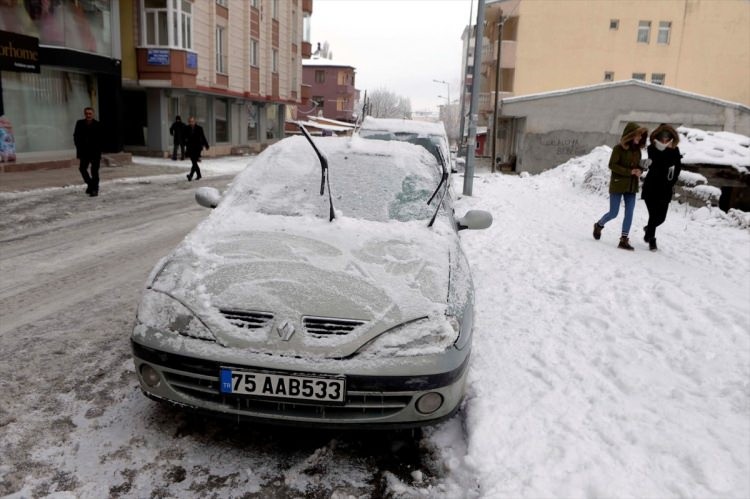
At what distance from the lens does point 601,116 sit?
93.4 feet

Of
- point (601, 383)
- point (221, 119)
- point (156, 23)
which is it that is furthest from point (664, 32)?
Result: point (601, 383)

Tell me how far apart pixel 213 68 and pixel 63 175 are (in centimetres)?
1448

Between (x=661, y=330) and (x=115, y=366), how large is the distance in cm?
418

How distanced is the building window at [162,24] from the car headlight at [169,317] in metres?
23.8

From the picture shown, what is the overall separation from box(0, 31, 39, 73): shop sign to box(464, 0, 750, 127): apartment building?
29361mm

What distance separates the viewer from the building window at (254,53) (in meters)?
33.6

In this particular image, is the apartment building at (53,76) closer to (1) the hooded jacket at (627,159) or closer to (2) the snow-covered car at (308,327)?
(1) the hooded jacket at (627,159)

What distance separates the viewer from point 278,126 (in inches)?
1657

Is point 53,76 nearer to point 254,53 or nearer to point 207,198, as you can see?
point 254,53

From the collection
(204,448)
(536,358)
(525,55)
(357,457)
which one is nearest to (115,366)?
(204,448)

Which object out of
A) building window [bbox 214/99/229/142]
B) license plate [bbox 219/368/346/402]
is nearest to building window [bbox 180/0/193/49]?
building window [bbox 214/99/229/142]

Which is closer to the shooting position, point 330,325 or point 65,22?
point 330,325

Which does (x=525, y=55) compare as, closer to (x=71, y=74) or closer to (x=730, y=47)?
(x=730, y=47)

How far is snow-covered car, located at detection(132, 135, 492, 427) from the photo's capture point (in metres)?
2.62
